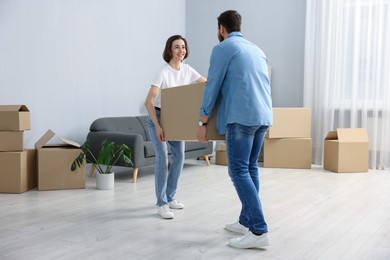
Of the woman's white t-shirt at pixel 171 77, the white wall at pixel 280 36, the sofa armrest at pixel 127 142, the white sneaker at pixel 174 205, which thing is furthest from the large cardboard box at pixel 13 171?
the white wall at pixel 280 36

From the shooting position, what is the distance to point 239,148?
2535 mm

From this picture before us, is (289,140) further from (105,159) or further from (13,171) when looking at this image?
(13,171)

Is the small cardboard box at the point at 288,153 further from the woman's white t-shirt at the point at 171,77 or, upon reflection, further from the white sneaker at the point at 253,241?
the white sneaker at the point at 253,241

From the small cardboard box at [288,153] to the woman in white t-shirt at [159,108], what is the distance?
105 inches

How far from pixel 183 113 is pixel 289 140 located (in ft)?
10.8

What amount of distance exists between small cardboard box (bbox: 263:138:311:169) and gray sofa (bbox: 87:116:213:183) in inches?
29.8

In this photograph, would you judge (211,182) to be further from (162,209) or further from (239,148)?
(239,148)

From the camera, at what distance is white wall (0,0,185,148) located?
4668mm

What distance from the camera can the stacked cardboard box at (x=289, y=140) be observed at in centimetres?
586

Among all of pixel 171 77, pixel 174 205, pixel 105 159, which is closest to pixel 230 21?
pixel 171 77

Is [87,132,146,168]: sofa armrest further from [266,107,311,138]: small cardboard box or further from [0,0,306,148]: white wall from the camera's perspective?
[266,107,311,138]: small cardboard box

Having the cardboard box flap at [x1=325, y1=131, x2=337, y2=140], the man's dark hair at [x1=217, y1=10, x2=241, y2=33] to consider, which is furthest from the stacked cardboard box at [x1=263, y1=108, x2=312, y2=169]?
the man's dark hair at [x1=217, y1=10, x2=241, y2=33]

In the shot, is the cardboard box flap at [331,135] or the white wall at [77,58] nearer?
the white wall at [77,58]

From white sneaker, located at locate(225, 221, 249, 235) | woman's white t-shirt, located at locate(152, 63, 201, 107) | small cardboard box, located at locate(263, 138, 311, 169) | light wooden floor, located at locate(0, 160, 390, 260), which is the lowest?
light wooden floor, located at locate(0, 160, 390, 260)
